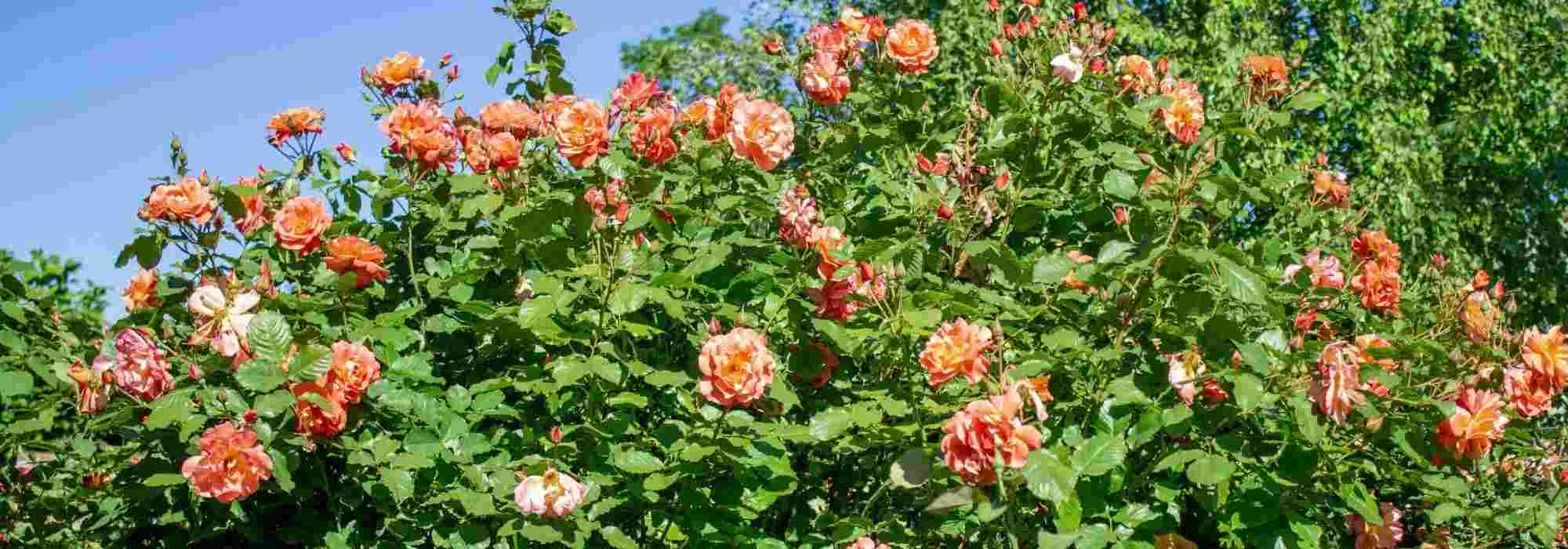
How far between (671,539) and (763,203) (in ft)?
2.09

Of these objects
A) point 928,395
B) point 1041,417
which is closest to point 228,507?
point 928,395

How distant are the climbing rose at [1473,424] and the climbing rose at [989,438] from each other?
817 mm

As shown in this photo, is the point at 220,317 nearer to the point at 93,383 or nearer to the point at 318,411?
the point at 318,411

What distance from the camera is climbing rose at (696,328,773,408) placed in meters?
2.04

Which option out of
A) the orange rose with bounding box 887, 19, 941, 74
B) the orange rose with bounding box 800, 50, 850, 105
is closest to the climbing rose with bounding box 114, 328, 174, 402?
the orange rose with bounding box 800, 50, 850, 105

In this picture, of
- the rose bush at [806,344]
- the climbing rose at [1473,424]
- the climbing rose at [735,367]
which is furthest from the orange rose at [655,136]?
the climbing rose at [1473,424]

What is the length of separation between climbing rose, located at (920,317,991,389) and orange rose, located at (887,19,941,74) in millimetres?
964

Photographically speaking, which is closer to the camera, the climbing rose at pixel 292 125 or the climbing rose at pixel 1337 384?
the climbing rose at pixel 1337 384

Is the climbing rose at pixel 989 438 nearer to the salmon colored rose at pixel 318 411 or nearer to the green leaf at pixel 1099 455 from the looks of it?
the green leaf at pixel 1099 455

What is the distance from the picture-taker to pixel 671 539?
92.1 inches

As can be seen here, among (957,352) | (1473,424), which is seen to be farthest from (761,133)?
(1473,424)

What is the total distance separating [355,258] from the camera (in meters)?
2.43

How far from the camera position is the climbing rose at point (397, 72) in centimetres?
300

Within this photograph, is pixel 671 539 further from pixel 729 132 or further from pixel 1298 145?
pixel 1298 145
